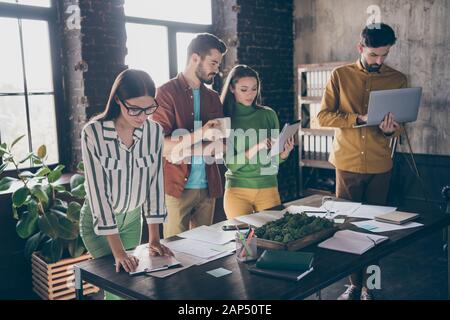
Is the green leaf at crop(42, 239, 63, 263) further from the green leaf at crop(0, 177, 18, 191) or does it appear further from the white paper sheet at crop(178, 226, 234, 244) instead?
the white paper sheet at crop(178, 226, 234, 244)

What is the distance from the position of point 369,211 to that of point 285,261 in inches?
38.4

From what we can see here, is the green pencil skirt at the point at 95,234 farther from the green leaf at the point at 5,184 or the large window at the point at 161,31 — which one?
the large window at the point at 161,31

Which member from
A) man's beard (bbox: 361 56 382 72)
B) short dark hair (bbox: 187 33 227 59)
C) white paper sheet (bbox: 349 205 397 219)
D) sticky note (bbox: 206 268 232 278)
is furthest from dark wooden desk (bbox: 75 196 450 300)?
man's beard (bbox: 361 56 382 72)

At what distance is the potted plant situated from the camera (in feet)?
9.98

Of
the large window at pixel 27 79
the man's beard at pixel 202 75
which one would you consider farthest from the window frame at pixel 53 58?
the man's beard at pixel 202 75

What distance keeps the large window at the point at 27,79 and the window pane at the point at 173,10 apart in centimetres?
78

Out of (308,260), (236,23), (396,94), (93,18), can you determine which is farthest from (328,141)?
(308,260)

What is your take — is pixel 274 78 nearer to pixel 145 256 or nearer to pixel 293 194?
pixel 293 194

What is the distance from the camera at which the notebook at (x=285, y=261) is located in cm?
170

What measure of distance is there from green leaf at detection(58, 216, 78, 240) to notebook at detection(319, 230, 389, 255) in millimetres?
1746

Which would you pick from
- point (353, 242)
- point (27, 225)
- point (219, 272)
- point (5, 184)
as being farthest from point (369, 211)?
point (5, 184)
